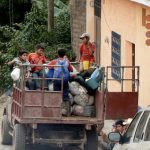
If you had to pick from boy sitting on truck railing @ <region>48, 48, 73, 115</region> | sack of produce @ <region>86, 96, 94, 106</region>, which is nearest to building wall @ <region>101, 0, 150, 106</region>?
sack of produce @ <region>86, 96, 94, 106</region>

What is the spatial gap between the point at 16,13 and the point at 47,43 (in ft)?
28.5

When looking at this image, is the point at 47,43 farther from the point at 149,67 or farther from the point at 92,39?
the point at 149,67

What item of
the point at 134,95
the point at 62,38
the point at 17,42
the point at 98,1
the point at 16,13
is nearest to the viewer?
the point at 134,95

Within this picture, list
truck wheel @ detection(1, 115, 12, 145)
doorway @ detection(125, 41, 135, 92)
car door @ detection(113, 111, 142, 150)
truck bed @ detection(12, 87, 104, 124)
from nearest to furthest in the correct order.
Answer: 1. car door @ detection(113, 111, 142, 150)
2. truck bed @ detection(12, 87, 104, 124)
3. truck wheel @ detection(1, 115, 12, 145)
4. doorway @ detection(125, 41, 135, 92)

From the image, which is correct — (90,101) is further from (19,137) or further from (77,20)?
(77,20)

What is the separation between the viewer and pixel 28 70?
14523 millimetres

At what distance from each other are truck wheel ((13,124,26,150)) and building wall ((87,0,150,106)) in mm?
4405

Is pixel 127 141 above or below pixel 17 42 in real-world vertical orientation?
below

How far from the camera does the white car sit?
8.66 metres

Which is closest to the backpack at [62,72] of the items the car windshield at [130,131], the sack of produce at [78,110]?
the sack of produce at [78,110]

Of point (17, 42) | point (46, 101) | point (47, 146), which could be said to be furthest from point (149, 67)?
point (17, 42)

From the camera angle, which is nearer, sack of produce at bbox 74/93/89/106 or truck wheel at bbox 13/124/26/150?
truck wheel at bbox 13/124/26/150

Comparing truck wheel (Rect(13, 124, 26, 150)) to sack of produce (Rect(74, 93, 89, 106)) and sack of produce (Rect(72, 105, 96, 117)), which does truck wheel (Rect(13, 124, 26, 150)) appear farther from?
sack of produce (Rect(74, 93, 89, 106))

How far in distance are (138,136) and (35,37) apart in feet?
69.7
